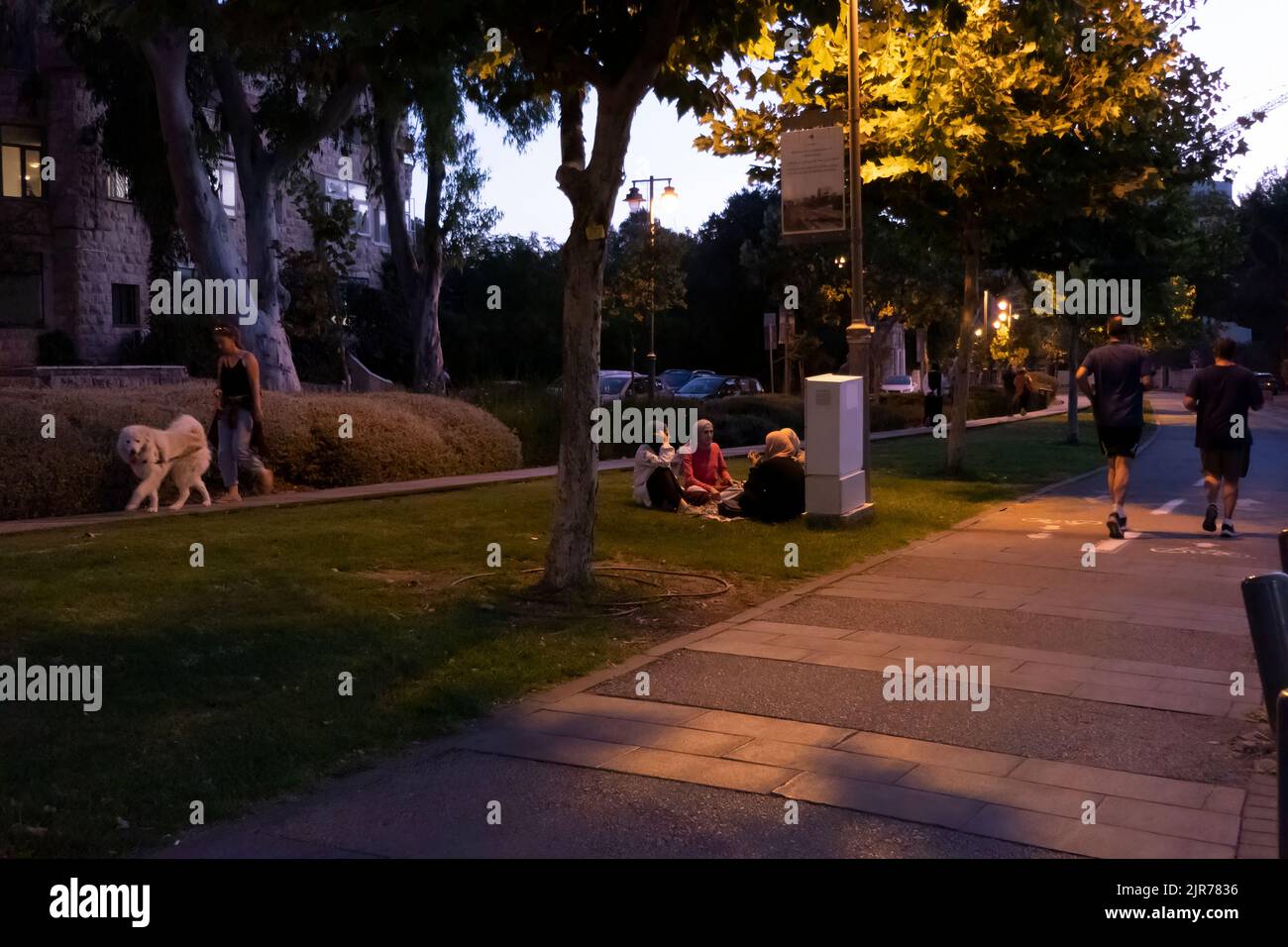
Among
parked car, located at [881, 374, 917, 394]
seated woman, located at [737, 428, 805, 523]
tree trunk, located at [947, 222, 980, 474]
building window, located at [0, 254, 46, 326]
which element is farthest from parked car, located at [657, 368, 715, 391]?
seated woman, located at [737, 428, 805, 523]

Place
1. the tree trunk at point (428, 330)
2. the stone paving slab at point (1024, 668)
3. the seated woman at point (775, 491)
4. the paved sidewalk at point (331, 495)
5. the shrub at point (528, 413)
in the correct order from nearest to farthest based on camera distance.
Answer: the stone paving slab at point (1024, 668) < the paved sidewalk at point (331, 495) < the seated woman at point (775, 491) < the shrub at point (528, 413) < the tree trunk at point (428, 330)

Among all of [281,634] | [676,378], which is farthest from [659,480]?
[676,378]

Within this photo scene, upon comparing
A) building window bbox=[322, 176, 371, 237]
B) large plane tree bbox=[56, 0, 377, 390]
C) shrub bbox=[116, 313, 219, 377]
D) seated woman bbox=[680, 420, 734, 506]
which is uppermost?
building window bbox=[322, 176, 371, 237]

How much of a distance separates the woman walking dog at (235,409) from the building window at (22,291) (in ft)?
67.1

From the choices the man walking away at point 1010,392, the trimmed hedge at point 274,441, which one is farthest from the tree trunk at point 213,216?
the man walking away at point 1010,392

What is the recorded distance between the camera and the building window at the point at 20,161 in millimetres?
30969

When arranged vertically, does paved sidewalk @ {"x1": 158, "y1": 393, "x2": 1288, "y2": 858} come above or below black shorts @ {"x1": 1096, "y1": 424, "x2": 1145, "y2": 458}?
below

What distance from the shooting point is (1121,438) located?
12703 millimetres

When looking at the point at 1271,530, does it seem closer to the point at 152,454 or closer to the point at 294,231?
the point at 152,454

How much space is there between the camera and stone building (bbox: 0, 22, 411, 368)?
101 feet

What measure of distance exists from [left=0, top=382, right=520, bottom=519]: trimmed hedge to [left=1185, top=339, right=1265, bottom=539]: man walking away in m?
9.55

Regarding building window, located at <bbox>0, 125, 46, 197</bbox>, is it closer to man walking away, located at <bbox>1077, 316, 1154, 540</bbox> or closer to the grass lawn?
the grass lawn

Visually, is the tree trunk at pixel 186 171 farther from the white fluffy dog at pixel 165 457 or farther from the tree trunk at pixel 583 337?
the tree trunk at pixel 583 337

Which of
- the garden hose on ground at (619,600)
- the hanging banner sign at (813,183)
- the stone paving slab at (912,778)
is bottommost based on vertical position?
the stone paving slab at (912,778)
